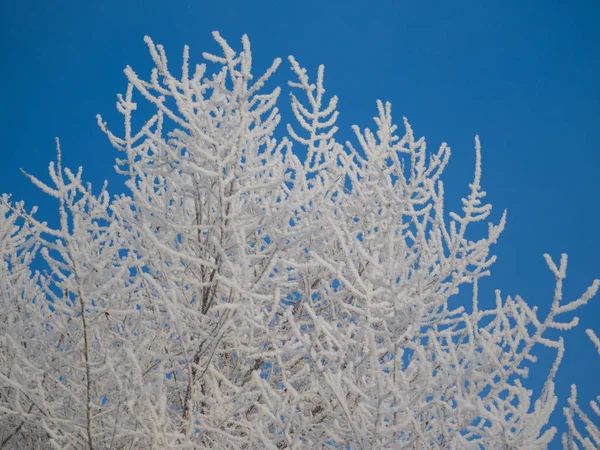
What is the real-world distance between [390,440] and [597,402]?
1.15m

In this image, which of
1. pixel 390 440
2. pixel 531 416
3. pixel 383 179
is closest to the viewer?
pixel 531 416

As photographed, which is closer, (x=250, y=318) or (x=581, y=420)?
(x=581, y=420)

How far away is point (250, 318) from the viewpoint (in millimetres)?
3061

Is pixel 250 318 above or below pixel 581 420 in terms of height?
above

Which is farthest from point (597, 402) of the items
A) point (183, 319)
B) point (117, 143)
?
point (117, 143)

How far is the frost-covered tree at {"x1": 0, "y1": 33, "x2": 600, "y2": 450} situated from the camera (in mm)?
2473

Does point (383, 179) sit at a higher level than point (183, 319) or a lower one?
higher

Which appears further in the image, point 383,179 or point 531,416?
point 383,179

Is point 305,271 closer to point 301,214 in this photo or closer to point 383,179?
point 301,214

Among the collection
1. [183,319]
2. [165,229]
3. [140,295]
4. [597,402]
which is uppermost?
[165,229]

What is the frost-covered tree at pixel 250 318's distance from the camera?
247cm

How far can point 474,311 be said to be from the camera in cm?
318

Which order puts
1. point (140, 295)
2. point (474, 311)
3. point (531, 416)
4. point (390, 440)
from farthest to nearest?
point (140, 295) → point (474, 311) → point (390, 440) → point (531, 416)

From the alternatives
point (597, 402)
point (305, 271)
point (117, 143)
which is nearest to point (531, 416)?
point (597, 402)
